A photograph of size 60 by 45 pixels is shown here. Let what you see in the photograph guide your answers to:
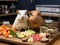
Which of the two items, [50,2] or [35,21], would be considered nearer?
[35,21]

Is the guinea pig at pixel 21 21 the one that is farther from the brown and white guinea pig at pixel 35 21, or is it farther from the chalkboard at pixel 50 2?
the chalkboard at pixel 50 2

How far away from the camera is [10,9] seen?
2.42 meters

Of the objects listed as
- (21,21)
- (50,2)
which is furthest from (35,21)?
(50,2)

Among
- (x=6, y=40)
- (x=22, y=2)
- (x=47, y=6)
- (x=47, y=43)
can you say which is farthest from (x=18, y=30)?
(x=22, y=2)

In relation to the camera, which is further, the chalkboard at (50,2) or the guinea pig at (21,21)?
the chalkboard at (50,2)

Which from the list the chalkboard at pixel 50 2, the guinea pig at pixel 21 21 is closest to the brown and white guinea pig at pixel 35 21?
the guinea pig at pixel 21 21

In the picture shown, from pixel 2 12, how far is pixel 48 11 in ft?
2.36

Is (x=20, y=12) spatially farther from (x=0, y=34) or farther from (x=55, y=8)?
(x=55, y=8)

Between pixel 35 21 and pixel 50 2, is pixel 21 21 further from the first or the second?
pixel 50 2

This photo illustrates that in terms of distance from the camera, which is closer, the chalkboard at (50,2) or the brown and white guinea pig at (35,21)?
the brown and white guinea pig at (35,21)

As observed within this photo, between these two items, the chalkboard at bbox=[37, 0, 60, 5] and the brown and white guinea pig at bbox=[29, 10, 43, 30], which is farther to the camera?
the chalkboard at bbox=[37, 0, 60, 5]

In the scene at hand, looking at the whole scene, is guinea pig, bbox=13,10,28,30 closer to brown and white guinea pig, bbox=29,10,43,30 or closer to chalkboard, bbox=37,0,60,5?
brown and white guinea pig, bbox=29,10,43,30

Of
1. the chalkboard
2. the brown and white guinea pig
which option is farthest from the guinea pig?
the chalkboard

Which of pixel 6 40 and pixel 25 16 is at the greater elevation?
pixel 25 16
